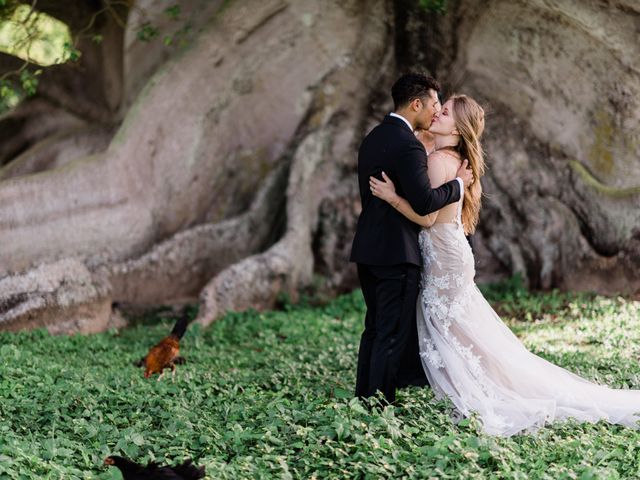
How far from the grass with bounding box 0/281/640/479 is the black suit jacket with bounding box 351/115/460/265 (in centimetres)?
92

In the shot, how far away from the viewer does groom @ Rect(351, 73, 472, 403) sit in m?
5.23

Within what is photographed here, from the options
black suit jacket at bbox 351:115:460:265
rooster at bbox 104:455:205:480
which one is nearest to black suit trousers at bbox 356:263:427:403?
black suit jacket at bbox 351:115:460:265

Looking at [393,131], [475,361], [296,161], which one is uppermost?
[393,131]

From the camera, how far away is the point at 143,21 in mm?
9773

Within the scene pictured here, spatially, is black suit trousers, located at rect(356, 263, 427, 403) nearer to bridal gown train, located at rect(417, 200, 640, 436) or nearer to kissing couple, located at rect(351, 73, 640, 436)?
kissing couple, located at rect(351, 73, 640, 436)

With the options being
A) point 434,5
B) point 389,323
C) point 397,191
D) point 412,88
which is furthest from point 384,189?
point 434,5

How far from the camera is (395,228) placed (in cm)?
534

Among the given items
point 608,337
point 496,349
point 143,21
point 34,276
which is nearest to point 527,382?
point 496,349

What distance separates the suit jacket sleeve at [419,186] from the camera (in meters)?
5.15

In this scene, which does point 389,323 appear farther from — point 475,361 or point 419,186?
point 419,186

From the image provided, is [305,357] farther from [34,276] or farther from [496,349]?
[34,276]

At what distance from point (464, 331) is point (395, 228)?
78 centimetres

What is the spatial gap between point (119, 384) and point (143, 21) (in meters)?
5.10

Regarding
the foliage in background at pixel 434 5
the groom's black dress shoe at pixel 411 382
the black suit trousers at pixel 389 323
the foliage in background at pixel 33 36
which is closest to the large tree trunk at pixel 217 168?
the foliage in background at pixel 33 36
